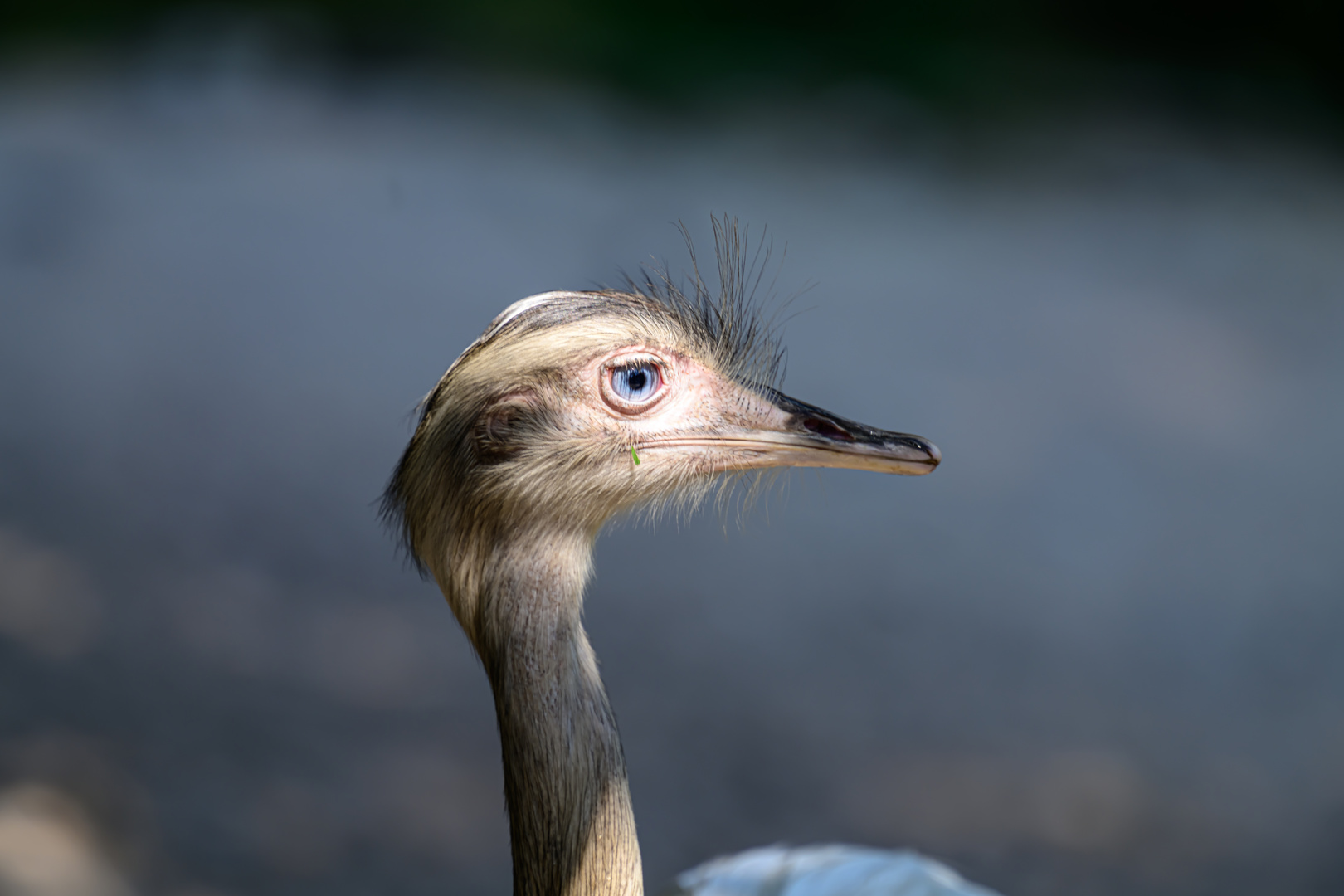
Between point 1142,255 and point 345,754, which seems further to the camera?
point 1142,255

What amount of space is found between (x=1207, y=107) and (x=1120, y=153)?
0.76 m

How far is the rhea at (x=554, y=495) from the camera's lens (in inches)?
55.1

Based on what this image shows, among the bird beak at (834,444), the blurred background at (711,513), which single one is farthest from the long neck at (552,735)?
the blurred background at (711,513)

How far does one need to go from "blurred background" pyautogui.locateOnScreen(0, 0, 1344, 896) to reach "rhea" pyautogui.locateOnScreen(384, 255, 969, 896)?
1.55 m

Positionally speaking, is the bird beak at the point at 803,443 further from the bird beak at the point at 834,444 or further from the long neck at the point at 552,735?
the long neck at the point at 552,735

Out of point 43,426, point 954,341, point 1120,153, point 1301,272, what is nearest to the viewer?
point 43,426

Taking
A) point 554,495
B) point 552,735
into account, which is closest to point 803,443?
point 554,495

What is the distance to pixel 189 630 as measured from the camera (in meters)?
3.41

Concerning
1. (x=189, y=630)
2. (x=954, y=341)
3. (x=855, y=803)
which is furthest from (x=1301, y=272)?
(x=189, y=630)

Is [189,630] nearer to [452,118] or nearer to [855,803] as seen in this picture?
[855,803]

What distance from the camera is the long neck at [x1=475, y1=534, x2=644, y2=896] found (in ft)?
4.56

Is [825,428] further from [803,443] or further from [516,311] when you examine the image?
[516,311]

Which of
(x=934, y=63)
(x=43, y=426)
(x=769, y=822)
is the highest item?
(x=934, y=63)

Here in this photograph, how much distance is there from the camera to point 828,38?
772 centimetres
